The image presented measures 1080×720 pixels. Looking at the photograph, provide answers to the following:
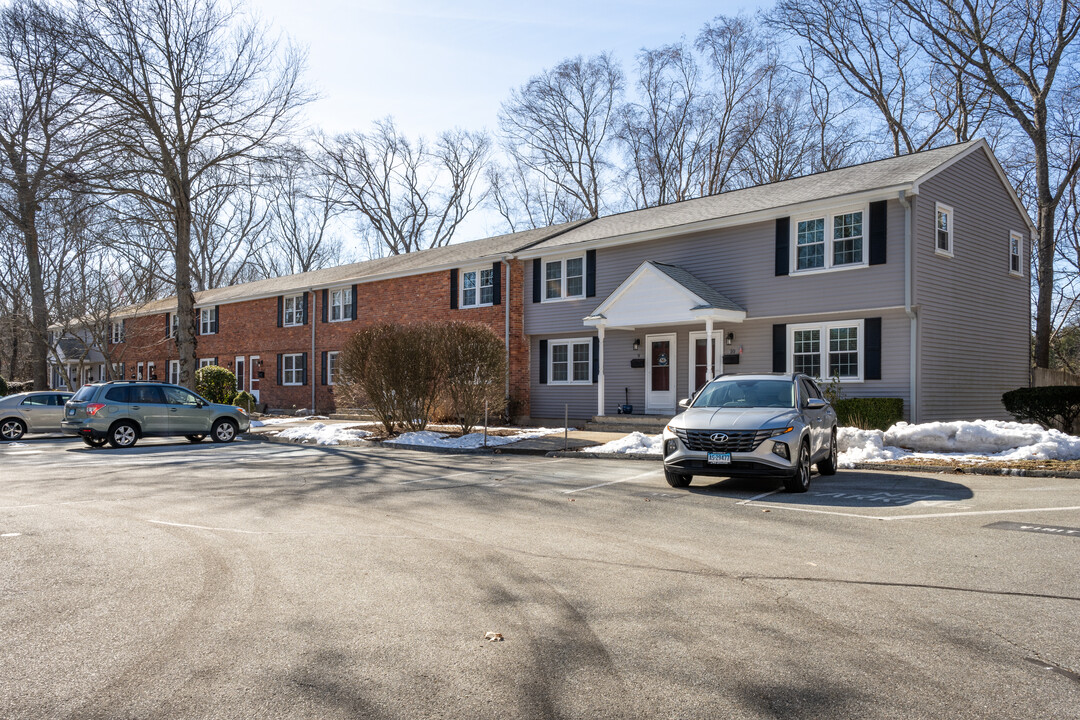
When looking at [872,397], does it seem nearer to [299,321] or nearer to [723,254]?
[723,254]

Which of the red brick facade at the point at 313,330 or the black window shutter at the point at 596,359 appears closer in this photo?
the black window shutter at the point at 596,359

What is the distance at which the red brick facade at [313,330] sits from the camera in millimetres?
25953

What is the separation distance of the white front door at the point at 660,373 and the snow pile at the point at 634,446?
5.37 meters

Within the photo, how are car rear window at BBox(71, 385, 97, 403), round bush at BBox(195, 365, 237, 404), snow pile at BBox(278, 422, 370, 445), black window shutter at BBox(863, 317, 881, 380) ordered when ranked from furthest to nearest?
round bush at BBox(195, 365, 237, 404) → snow pile at BBox(278, 422, 370, 445) → car rear window at BBox(71, 385, 97, 403) → black window shutter at BBox(863, 317, 881, 380)

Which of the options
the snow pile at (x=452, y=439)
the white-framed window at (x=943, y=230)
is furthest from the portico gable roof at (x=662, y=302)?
the white-framed window at (x=943, y=230)

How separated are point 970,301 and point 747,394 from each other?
11.1 m

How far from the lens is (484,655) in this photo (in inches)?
170

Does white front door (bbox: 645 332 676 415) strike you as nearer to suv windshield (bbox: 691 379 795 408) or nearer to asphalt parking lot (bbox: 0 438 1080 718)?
suv windshield (bbox: 691 379 795 408)

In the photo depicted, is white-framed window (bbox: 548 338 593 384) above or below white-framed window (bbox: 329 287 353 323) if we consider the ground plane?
below

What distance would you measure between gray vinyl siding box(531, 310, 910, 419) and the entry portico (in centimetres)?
24

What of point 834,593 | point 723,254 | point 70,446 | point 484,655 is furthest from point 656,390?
point 484,655

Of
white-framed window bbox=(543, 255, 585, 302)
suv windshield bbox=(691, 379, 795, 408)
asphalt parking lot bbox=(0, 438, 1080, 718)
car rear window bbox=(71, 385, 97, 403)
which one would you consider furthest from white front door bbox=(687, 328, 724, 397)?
car rear window bbox=(71, 385, 97, 403)

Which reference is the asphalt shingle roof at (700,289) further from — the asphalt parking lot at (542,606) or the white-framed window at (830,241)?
the asphalt parking lot at (542,606)

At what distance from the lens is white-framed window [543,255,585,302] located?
24484 mm
